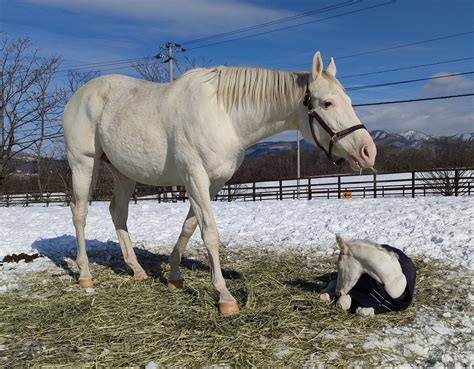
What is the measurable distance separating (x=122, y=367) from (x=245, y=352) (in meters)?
0.79

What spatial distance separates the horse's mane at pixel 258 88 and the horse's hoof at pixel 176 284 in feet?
6.30

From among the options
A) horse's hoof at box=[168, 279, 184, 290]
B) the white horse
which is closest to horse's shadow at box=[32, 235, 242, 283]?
horse's hoof at box=[168, 279, 184, 290]

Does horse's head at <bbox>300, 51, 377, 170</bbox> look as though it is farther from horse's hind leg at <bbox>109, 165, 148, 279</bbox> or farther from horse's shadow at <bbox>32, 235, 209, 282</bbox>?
horse's hind leg at <bbox>109, 165, 148, 279</bbox>

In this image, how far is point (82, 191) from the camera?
4.95 meters

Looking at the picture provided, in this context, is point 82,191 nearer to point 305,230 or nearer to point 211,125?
point 211,125

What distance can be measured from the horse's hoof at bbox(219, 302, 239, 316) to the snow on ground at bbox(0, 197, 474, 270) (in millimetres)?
2501

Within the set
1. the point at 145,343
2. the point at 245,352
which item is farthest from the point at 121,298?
the point at 245,352

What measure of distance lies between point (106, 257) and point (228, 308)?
3268 millimetres

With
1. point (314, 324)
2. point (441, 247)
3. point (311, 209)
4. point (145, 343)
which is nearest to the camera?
point (145, 343)

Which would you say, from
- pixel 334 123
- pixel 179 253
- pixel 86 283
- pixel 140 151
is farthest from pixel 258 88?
pixel 86 283

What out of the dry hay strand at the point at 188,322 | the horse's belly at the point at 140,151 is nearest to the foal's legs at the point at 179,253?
the dry hay strand at the point at 188,322

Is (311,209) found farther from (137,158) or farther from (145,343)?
(145,343)

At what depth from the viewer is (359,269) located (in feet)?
11.4

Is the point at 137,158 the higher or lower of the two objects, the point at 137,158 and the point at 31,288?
the higher
